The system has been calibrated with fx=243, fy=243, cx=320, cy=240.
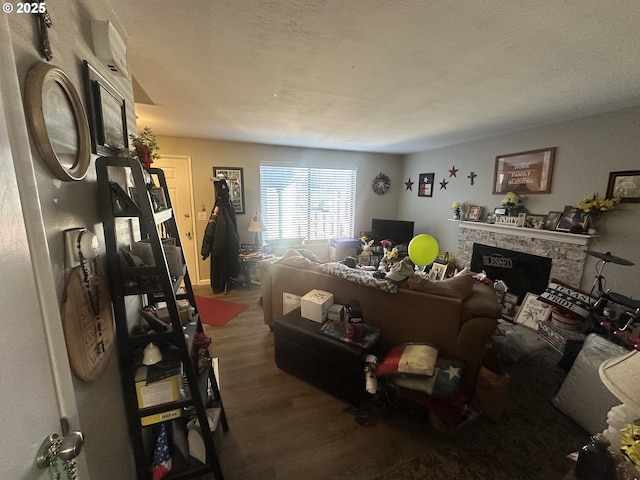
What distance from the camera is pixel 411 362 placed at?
1563mm

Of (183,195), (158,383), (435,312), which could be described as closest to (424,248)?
(435,312)

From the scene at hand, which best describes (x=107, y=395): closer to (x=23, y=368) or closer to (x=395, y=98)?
(x=23, y=368)

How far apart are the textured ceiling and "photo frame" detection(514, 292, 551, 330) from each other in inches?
81.2

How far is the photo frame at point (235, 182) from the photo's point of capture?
3943mm

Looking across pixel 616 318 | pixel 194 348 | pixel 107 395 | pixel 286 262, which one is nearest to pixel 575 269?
pixel 616 318

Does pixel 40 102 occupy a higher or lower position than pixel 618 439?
higher

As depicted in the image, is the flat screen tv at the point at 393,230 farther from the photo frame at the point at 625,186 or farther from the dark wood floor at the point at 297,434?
the dark wood floor at the point at 297,434

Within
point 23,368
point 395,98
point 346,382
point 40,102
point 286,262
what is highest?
point 395,98

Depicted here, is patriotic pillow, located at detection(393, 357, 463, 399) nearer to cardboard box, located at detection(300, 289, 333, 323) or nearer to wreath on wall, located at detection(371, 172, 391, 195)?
cardboard box, located at detection(300, 289, 333, 323)

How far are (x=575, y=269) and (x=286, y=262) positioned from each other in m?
3.19

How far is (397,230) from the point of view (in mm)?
4715

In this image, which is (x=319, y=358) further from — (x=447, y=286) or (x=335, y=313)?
(x=447, y=286)

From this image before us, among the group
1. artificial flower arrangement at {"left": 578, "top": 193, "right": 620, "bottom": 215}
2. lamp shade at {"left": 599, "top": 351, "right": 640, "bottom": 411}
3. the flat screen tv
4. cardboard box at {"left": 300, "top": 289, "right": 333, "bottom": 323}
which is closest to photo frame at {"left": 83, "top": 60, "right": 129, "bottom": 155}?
cardboard box at {"left": 300, "top": 289, "right": 333, "bottom": 323}

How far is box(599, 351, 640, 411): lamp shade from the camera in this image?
79 centimetres
